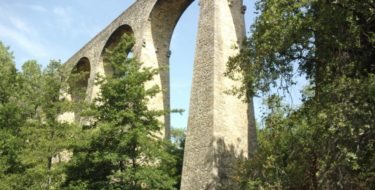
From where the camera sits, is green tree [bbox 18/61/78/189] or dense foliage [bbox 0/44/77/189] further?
dense foliage [bbox 0/44/77/189]

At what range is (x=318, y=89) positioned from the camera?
1030cm

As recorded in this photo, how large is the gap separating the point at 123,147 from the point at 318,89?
6019 mm

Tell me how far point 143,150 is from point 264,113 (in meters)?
4.01

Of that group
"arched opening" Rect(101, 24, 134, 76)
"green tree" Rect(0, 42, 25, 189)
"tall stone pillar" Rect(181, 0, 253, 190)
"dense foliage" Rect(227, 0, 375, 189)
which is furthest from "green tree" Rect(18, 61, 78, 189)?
"dense foliage" Rect(227, 0, 375, 189)

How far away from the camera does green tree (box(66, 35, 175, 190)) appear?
1338cm

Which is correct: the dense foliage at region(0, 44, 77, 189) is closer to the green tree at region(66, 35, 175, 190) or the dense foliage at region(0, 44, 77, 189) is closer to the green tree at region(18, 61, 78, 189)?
the green tree at region(18, 61, 78, 189)

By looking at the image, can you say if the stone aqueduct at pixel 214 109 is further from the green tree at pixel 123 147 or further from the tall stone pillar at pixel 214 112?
the green tree at pixel 123 147

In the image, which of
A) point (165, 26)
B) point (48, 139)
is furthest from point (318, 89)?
point (165, 26)

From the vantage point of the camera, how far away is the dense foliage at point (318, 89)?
9164 millimetres

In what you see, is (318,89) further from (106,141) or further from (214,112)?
(106,141)

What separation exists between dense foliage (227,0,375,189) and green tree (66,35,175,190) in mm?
3130

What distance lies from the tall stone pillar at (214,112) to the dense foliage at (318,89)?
78.7 inches

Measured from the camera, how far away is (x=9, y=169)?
19.1m

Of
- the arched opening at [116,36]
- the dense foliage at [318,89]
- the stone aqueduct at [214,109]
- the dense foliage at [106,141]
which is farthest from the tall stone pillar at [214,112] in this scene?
the arched opening at [116,36]
